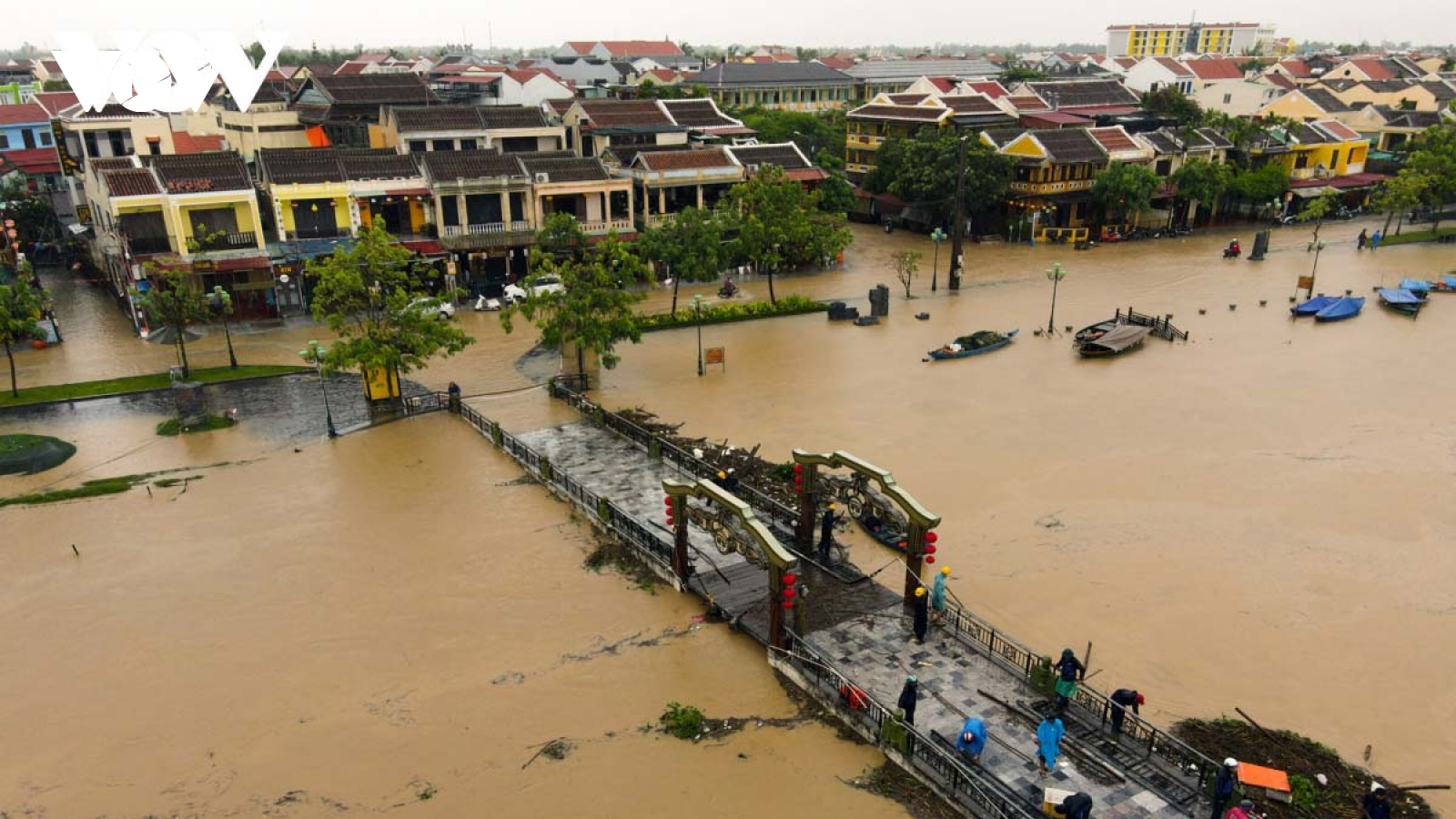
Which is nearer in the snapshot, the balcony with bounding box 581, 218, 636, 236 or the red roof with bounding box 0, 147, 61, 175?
the balcony with bounding box 581, 218, 636, 236

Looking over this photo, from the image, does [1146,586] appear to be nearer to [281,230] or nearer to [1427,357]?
[1427,357]

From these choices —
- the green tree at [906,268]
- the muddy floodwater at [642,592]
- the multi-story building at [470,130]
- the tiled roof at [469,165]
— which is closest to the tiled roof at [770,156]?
the green tree at [906,268]

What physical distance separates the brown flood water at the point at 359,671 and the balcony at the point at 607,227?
85.8 ft

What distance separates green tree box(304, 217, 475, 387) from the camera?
3042 cm

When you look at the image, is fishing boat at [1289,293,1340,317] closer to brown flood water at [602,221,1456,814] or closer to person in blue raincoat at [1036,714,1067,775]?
brown flood water at [602,221,1456,814]

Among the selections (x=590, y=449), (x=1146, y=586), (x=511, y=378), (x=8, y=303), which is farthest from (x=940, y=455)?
(x=8, y=303)

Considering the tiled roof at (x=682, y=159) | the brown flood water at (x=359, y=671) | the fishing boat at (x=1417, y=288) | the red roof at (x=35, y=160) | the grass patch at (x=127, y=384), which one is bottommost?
the brown flood water at (x=359, y=671)

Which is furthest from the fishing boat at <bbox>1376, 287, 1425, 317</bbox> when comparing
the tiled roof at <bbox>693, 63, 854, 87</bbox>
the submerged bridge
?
the tiled roof at <bbox>693, 63, 854, 87</bbox>

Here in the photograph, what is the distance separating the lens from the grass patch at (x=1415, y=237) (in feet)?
198

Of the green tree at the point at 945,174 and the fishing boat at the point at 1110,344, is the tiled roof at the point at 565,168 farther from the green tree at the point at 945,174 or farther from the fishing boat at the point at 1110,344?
the fishing boat at the point at 1110,344

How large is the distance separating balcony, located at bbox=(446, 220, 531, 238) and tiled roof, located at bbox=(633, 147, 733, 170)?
8099 millimetres

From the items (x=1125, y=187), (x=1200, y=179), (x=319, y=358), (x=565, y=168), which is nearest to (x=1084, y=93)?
(x=1200, y=179)

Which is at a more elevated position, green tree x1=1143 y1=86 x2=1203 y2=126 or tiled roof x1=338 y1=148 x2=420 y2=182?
green tree x1=1143 y1=86 x2=1203 y2=126

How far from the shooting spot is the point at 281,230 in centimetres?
4450
